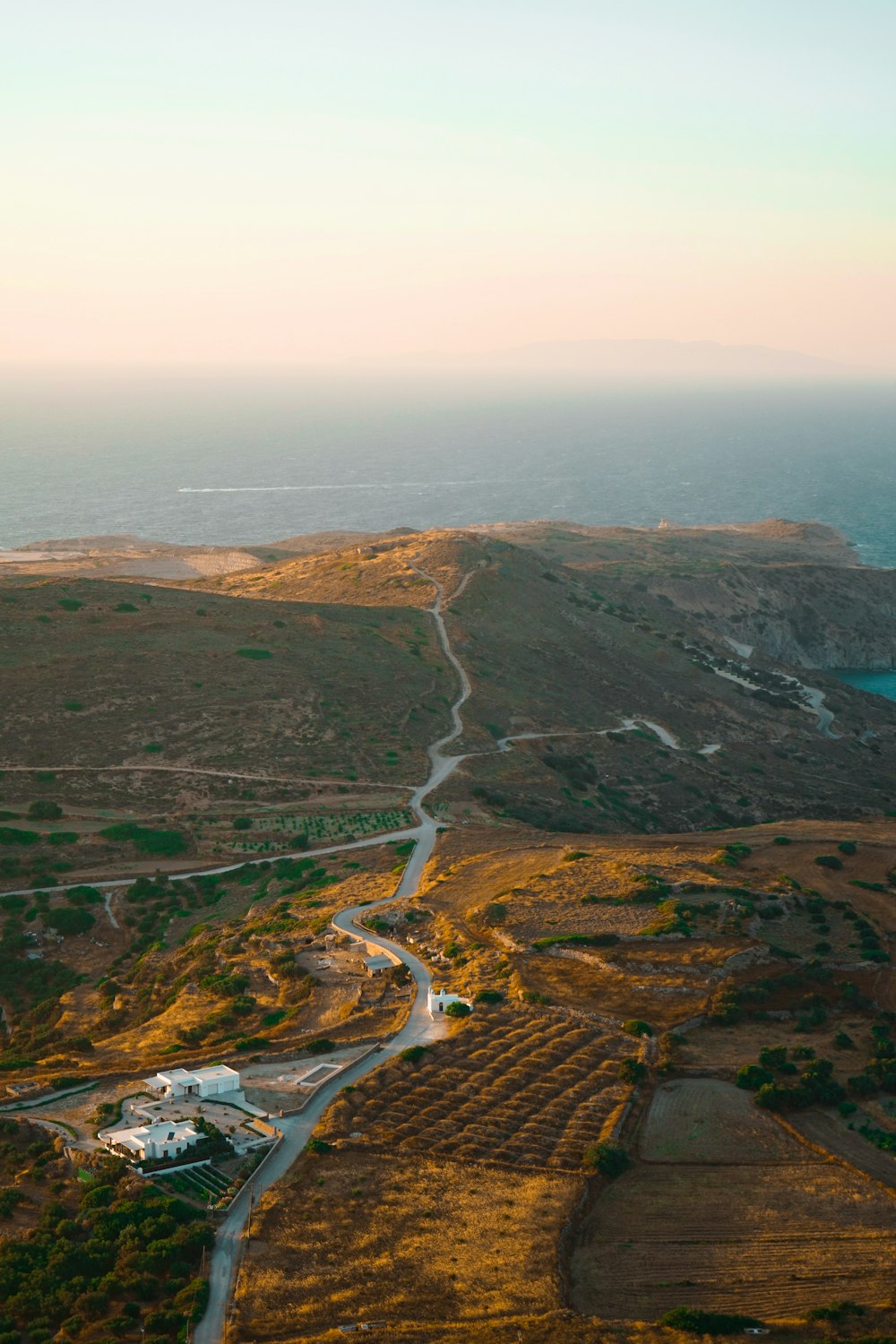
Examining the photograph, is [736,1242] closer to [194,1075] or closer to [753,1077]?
[753,1077]

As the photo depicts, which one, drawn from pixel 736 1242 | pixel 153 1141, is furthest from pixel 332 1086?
pixel 736 1242

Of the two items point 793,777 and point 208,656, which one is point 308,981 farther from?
point 793,777

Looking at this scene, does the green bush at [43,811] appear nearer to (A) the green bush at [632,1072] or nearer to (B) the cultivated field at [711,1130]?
(A) the green bush at [632,1072]

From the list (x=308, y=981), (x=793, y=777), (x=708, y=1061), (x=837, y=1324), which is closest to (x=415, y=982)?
(x=308, y=981)

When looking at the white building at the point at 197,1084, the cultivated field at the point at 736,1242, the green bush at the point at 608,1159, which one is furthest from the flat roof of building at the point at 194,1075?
the cultivated field at the point at 736,1242

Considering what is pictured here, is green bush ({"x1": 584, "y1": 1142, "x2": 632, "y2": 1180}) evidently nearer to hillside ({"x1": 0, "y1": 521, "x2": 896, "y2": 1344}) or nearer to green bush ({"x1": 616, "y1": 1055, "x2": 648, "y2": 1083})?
hillside ({"x1": 0, "y1": 521, "x2": 896, "y2": 1344})

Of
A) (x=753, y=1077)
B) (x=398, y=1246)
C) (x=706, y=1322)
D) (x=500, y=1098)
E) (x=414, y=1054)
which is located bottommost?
(x=753, y=1077)
